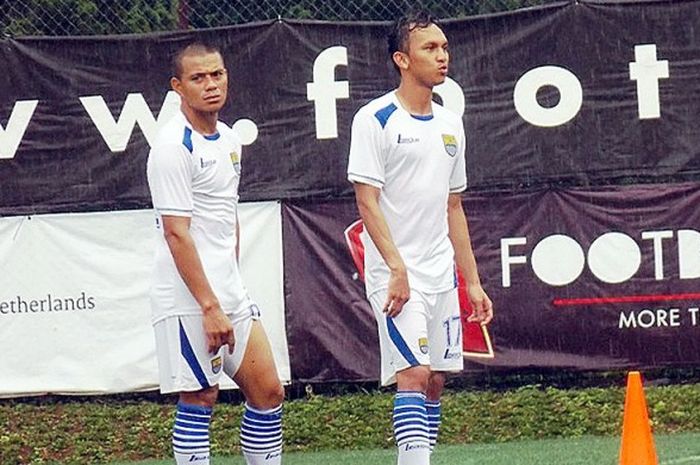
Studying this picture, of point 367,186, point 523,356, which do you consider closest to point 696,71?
point 523,356

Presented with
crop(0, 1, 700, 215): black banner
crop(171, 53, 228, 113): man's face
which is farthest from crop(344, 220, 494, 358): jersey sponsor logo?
crop(171, 53, 228, 113): man's face

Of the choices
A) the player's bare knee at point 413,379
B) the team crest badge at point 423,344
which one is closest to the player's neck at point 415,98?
the team crest badge at point 423,344

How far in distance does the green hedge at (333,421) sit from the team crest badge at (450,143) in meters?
3.59

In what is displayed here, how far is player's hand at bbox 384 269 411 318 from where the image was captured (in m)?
5.99

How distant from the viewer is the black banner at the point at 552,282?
9.84 metres

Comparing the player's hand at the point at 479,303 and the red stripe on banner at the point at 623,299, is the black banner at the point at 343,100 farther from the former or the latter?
the player's hand at the point at 479,303

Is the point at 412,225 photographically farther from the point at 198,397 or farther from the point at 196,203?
the point at 198,397

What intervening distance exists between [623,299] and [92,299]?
3539 millimetres

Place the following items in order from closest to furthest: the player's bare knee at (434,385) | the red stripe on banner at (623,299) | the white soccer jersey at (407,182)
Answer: the white soccer jersey at (407,182), the player's bare knee at (434,385), the red stripe on banner at (623,299)

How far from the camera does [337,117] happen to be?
10047 millimetres

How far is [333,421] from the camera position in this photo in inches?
384

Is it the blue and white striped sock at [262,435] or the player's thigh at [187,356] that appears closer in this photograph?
the player's thigh at [187,356]

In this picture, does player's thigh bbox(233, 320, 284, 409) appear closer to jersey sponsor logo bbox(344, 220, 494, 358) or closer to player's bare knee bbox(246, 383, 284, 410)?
player's bare knee bbox(246, 383, 284, 410)

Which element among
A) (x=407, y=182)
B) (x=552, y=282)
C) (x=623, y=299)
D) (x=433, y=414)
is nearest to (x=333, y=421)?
(x=552, y=282)
